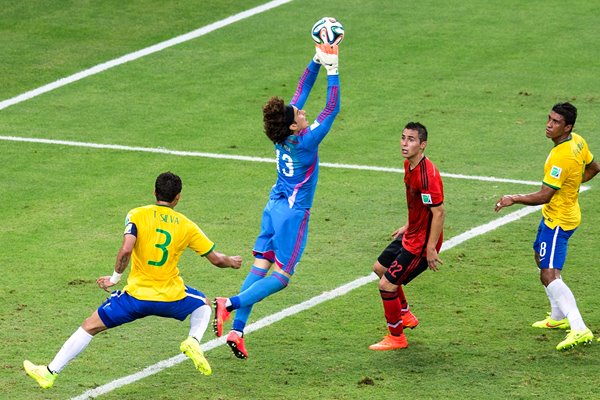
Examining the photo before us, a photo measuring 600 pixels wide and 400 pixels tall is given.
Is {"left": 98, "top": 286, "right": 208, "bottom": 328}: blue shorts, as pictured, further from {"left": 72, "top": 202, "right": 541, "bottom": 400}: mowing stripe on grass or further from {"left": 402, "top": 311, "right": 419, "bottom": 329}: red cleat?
{"left": 402, "top": 311, "right": 419, "bottom": 329}: red cleat

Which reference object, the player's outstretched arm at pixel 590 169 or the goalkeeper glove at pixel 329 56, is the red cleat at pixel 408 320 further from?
the goalkeeper glove at pixel 329 56

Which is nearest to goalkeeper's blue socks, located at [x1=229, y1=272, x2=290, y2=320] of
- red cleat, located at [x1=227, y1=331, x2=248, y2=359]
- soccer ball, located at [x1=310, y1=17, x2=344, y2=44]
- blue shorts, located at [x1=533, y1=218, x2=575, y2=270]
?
red cleat, located at [x1=227, y1=331, x2=248, y2=359]

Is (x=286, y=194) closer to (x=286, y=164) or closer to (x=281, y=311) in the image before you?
(x=286, y=164)

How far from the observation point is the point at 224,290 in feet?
44.3

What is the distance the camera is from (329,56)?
11.9 m

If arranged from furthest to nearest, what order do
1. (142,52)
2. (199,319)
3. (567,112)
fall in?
(142,52), (567,112), (199,319)

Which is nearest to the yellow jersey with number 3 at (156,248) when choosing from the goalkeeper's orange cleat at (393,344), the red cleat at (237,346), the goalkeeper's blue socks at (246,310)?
the red cleat at (237,346)

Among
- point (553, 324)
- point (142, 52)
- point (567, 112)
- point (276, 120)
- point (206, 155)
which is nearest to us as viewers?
point (276, 120)

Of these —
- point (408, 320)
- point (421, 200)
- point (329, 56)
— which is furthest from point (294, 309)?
point (329, 56)

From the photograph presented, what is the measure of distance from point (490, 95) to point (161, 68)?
6242 mm

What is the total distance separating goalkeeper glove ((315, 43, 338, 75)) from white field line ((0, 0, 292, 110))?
10893 mm

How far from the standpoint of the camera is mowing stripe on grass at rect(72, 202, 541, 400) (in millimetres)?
10961

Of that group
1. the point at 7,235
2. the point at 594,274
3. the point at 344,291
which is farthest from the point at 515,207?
the point at 7,235

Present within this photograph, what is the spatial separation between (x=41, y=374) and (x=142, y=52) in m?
15.2
